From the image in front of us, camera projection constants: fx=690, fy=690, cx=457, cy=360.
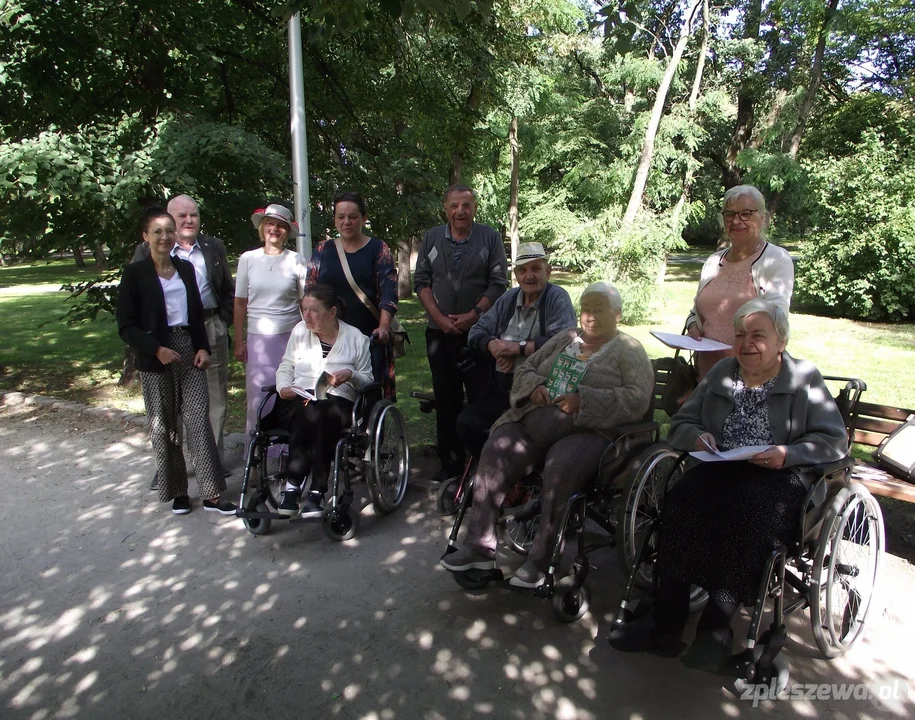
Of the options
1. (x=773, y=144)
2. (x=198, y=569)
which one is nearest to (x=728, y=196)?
(x=198, y=569)

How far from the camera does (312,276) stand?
4535 mm

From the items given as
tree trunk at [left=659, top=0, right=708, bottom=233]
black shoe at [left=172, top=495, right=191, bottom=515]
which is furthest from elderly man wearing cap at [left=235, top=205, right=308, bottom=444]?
tree trunk at [left=659, top=0, right=708, bottom=233]

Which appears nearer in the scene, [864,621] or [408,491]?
[864,621]

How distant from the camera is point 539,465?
339cm

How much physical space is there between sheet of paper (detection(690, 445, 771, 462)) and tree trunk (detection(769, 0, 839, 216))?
16.3 metres

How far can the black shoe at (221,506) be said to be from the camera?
169 inches

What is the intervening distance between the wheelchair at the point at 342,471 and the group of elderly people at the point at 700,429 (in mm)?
552

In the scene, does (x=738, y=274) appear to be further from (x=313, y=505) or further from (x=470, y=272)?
(x=313, y=505)

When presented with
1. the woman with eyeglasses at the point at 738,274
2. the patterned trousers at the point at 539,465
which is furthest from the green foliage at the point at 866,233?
the patterned trousers at the point at 539,465

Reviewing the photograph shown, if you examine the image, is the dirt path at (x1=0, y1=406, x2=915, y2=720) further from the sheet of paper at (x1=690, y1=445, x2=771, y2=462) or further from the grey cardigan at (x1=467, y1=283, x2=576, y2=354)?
the grey cardigan at (x1=467, y1=283, x2=576, y2=354)

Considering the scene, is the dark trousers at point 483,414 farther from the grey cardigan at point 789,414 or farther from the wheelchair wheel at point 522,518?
the grey cardigan at point 789,414

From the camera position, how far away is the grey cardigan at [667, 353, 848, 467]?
106 inches

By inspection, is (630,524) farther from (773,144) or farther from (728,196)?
(773,144)

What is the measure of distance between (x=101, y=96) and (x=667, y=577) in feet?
22.7
